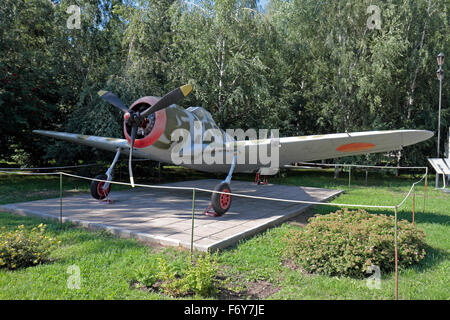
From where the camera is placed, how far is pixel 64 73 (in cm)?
1173

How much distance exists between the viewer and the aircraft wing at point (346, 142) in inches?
231

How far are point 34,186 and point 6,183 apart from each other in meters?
1.40

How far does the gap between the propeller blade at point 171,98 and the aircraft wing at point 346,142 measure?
2.32 m

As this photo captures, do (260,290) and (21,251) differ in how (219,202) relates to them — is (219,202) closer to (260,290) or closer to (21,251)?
(260,290)

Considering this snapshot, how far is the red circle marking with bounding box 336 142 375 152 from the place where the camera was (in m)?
6.64

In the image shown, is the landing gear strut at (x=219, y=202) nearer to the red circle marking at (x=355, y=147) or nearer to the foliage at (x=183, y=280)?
the red circle marking at (x=355, y=147)

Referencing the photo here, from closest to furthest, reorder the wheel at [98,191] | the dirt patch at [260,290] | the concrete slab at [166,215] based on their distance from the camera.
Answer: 1. the dirt patch at [260,290]
2. the concrete slab at [166,215]
3. the wheel at [98,191]

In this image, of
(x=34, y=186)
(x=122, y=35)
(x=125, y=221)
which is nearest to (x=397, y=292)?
(x=125, y=221)

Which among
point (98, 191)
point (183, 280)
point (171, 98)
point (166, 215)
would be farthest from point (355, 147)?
point (98, 191)

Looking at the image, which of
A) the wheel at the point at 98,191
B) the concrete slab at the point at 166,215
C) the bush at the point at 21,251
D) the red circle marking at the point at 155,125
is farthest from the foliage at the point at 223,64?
the bush at the point at 21,251

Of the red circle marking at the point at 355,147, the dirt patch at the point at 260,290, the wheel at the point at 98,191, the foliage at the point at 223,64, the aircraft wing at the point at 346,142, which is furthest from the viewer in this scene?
the foliage at the point at 223,64

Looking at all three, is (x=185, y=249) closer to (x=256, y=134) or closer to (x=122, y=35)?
(x=256, y=134)

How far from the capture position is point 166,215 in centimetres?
660

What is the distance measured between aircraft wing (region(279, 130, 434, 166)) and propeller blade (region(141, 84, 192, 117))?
2.32 metres
